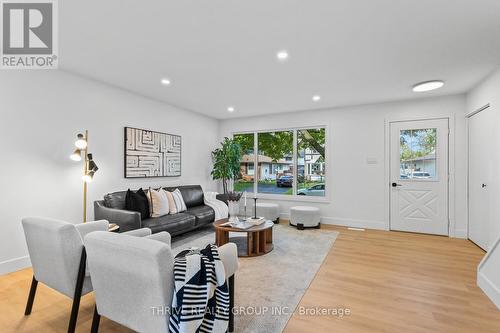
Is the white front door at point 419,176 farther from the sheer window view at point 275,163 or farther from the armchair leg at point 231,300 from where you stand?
the armchair leg at point 231,300

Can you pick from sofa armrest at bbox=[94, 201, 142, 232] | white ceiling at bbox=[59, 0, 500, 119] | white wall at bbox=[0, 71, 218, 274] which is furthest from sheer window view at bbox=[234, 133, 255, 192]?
sofa armrest at bbox=[94, 201, 142, 232]

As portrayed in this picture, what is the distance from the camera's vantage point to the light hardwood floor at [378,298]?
194cm

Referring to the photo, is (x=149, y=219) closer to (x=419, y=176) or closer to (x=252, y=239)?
(x=252, y=239)

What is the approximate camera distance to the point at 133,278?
1388 mm

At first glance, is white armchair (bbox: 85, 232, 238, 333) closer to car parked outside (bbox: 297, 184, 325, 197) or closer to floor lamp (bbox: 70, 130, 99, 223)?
floor lamp (bbox: 70, 130, 99, 223)

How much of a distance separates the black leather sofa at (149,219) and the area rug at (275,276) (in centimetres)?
28

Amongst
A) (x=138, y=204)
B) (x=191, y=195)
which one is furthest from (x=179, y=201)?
(x=138, y=204)

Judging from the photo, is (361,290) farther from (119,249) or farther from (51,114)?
(51,114)

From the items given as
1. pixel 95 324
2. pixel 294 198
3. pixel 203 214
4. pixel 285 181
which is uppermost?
pixel 285 181

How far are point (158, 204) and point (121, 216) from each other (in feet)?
2.29

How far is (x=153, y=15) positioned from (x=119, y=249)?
6.43 ft

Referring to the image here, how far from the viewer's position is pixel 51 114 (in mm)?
3232

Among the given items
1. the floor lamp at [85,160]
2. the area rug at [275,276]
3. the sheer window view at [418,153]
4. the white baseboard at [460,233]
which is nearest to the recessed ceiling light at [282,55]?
the area rug at [275,276]

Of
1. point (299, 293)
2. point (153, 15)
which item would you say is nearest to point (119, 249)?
point (299, 293)
